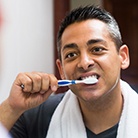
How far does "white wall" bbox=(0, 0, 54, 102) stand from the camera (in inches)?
40.8

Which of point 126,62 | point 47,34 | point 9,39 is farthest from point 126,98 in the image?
point 47,34

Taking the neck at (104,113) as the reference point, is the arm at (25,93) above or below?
above

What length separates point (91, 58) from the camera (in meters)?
0.79

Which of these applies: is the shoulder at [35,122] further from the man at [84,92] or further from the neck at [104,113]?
the neck at [104,113]

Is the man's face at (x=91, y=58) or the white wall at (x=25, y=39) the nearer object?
the man's face at (x=91, y=58)

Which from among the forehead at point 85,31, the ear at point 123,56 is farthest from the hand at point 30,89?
Result: the ear at point 123,56

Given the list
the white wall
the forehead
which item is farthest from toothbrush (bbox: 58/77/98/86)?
the white wall

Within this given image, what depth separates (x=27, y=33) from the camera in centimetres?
123

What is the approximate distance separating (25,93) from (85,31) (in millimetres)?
261

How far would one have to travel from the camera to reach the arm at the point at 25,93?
75 centimetres

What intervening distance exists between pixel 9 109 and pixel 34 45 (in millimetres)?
526

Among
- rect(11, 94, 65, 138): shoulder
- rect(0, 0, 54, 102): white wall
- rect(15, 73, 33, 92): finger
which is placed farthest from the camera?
rect(0, 0, 54, 102): white wall

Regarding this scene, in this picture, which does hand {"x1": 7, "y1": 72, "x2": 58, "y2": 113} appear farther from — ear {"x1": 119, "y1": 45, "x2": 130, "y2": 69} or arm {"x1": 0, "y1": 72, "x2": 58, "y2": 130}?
ear {"x1": 119, "y1": 45, "x2": 130, "y2": 69}

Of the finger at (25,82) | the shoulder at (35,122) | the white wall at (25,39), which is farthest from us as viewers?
the white wall at (25,39)
